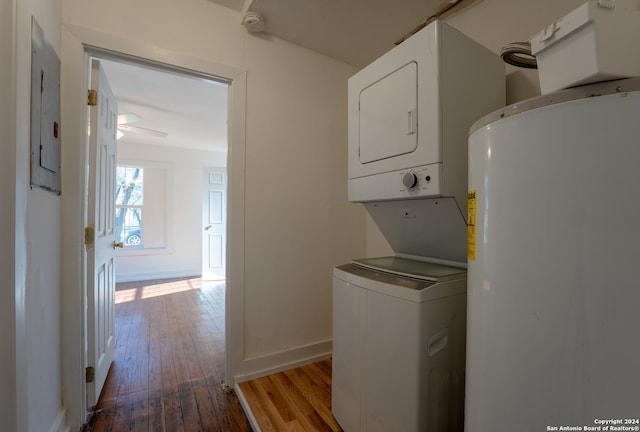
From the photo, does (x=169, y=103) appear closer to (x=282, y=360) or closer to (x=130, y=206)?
(x=130, y=206)

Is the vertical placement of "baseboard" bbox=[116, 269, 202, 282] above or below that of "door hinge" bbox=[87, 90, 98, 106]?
below

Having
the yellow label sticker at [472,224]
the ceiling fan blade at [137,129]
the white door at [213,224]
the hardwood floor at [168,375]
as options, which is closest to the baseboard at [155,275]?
the white door at [213,224]

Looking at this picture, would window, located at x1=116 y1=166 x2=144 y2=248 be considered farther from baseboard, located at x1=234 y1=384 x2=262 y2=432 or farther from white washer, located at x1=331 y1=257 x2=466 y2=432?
white washer, located at x1=331 y1=257 x2=466 y2=432

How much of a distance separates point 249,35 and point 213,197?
3.78m

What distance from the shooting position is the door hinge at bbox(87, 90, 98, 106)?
1474 millimetres

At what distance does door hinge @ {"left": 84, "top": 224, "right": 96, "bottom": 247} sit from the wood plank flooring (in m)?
1.23

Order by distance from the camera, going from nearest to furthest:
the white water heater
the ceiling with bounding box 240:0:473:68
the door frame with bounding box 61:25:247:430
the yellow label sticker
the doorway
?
the white water heater, the yellow label sticker, the door frame with bounding box 61:25:247:430, the ceiling with bounding box 240:0:473:68, the doorway

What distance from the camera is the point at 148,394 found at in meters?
1.71

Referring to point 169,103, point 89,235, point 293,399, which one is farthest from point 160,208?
point 293,399

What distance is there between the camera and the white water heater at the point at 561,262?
0.51 m

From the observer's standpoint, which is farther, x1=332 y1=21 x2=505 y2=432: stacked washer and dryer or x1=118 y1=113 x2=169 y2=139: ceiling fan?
x1=118 y1=113 x2=169 y2=139: ceiling fan

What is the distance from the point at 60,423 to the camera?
1.29m

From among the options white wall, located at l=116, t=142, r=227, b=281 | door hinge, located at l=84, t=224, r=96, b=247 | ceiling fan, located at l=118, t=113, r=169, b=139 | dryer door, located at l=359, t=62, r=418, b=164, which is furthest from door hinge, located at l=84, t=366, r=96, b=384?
white wall, located at l=116, t=142, r=227, b=281

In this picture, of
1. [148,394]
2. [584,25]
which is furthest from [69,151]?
[584,25]
